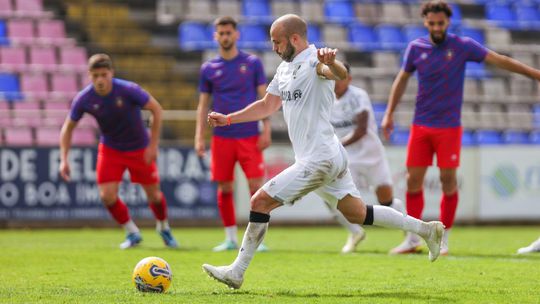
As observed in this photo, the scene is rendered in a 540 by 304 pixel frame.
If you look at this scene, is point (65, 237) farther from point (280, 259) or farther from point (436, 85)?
point (436, 85)

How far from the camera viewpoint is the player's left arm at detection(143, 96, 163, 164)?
11.1 m

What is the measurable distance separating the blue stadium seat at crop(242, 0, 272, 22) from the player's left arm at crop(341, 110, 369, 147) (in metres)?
12.7

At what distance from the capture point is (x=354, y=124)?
11391 millimetres

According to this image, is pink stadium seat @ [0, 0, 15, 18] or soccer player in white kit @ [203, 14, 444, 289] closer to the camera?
soccer player in white kit @ [203, 14, 444, 289]

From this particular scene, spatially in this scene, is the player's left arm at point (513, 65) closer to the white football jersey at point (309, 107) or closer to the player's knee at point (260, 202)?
the white football jersey at point (309, 107)

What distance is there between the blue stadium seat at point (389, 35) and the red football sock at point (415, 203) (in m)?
13.8

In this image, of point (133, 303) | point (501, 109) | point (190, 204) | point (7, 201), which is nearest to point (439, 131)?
point (133, 303)

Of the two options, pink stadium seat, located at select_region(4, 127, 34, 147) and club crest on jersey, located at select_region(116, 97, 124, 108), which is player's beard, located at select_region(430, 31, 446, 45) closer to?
club crest on jersey, located at select_region(116, 97, 124, 108)

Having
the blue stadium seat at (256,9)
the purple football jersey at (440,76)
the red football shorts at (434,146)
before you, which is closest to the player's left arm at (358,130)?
the red football shorts at (434,146)

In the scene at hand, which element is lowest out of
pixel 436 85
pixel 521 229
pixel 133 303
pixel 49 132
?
pixel 521 229

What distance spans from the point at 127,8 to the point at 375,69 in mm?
6090

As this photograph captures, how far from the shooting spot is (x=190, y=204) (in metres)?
17.3

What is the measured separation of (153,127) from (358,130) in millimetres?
2403

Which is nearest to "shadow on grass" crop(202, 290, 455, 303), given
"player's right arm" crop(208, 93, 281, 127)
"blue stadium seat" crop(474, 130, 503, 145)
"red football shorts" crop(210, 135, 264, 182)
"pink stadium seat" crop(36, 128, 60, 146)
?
"player's right arm" crop(208, 93, 281, 127)
